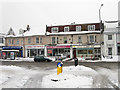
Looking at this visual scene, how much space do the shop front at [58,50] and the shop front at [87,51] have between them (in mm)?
1742

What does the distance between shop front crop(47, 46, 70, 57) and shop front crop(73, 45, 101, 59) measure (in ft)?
5.72

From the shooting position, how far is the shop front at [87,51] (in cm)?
2977

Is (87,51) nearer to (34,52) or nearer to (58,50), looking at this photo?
(58,50)

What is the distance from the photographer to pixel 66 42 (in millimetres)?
31688

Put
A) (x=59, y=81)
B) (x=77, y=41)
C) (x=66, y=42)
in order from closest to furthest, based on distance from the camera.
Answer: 1. (x=59, y=81)
2. (x=77, y=41)
3. (x=66, y=42)

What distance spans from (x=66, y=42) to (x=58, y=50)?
2831 millimetres

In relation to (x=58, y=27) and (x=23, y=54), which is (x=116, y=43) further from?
(x=23, y=54)

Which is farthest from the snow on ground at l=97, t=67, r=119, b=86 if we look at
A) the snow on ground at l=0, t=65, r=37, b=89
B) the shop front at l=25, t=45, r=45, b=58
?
the shop front at l=25, t=45, r=45, b=58

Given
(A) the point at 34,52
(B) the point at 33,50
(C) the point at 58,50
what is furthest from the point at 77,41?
(B) the point at 33,50

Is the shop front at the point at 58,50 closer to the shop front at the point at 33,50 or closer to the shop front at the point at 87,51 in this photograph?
the shop front at the point at 87,51

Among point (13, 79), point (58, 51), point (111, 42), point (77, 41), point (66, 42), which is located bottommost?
point (13, 79)

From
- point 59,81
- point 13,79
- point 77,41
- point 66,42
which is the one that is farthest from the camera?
point 66,42

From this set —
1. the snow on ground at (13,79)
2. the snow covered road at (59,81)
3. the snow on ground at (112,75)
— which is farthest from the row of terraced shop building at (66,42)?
the snow on ground at (13,79)

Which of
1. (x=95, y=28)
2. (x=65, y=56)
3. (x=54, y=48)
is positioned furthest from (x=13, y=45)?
(x=95, y=28)
